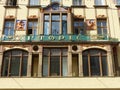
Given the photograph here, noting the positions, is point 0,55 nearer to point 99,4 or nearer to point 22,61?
point 22,61

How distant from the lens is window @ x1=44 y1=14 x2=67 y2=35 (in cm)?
2655

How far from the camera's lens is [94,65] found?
2484 centimetres

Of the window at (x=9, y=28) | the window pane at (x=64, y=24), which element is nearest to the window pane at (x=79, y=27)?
the window pane at (x=64, y=24)

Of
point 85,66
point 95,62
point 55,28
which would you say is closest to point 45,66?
point 85,66

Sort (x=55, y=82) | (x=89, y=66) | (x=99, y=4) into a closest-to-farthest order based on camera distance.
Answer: (x=55, y=82)
(x=89, y=66)
(x=99, y=4)

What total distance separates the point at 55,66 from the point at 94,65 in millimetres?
3750

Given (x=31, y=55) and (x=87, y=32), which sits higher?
(x=87, y=32)

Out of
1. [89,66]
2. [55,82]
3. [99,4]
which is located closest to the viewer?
[55,82]

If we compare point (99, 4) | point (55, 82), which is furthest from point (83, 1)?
point (55, 82)

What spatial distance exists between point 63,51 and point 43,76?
10.8 ft

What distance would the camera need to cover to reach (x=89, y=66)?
24.6m

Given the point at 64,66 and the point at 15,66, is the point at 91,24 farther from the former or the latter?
the point at 15,66

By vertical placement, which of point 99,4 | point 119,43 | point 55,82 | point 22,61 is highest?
point 99,4

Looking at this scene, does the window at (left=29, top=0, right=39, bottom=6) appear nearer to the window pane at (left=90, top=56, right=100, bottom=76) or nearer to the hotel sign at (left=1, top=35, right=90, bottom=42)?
the hotel sign at (left=1, top=35, right=90, bottom=42)
